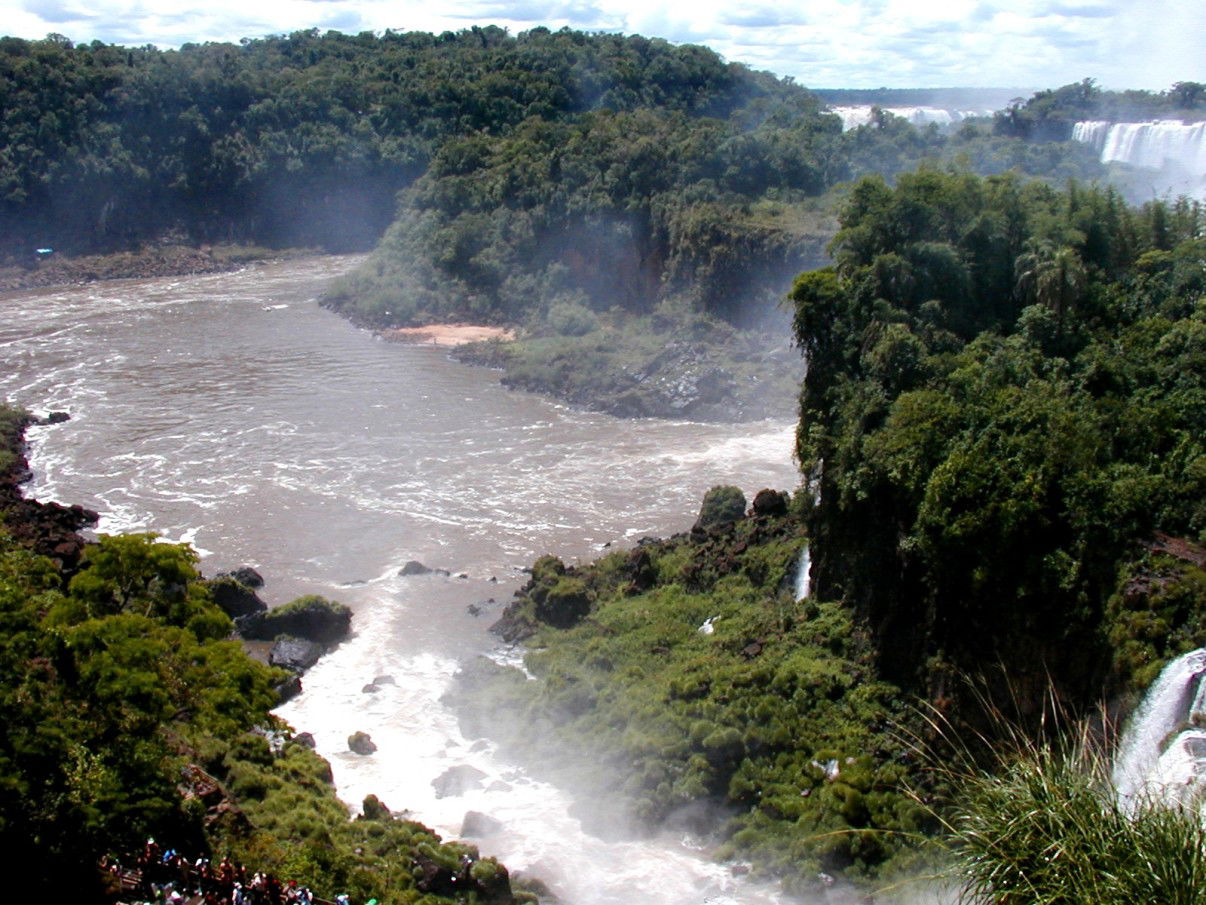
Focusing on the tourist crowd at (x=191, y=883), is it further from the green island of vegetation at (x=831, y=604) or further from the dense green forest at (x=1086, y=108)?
the dense green forest at (x=1086, y=108)

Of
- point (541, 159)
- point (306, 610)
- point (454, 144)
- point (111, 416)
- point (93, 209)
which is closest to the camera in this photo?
point (306, 610)

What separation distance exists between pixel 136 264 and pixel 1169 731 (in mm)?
73796

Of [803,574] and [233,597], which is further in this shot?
[233,597]

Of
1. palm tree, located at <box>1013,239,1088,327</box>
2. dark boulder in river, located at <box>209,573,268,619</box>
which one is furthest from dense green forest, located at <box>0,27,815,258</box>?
dark boulder in river, located at <box>209,573,268,619</box>

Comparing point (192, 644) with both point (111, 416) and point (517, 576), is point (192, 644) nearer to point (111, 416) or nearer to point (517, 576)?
point (517, 576)

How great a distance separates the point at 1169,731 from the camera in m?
15.0

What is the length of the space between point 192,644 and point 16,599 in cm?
244

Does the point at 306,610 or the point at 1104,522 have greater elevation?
the point at 1104,522

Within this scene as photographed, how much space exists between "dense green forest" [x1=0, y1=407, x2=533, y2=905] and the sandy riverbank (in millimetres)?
35896

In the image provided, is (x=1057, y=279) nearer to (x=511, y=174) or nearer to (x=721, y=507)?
(x=721, y=507)

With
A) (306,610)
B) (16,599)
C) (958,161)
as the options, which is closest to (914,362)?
(958,161)

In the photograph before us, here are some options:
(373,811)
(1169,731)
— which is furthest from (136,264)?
(1169,731)

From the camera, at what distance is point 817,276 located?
26516mm

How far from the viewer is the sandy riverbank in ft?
181
